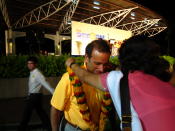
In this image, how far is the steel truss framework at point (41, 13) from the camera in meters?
22.9

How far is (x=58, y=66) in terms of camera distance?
1195 cm

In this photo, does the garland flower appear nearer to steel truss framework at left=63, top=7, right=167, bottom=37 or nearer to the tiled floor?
the tiled floor

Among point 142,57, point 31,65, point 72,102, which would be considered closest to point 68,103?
point 72,102

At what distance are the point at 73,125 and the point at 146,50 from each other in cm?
124

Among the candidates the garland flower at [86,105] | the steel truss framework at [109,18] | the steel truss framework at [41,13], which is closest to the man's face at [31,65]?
the garland flower at [86,105]

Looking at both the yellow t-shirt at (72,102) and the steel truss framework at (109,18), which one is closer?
the yellow t-shirt at (72,102)

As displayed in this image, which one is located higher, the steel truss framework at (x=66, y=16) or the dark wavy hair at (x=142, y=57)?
the steel truss framework at (x=66, y=16)

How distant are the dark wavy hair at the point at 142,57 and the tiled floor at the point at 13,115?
563cm

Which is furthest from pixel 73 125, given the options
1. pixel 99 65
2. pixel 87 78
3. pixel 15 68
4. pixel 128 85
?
pixel 15 68

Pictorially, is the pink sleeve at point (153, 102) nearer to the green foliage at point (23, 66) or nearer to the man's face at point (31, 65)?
the man's face at point (31, 65)

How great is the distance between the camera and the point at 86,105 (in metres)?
2.68

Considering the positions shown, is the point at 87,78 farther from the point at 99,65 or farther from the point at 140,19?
the point at 140,19

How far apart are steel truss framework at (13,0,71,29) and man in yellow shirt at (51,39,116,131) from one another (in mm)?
19313

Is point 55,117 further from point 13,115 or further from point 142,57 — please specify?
point 13,115
